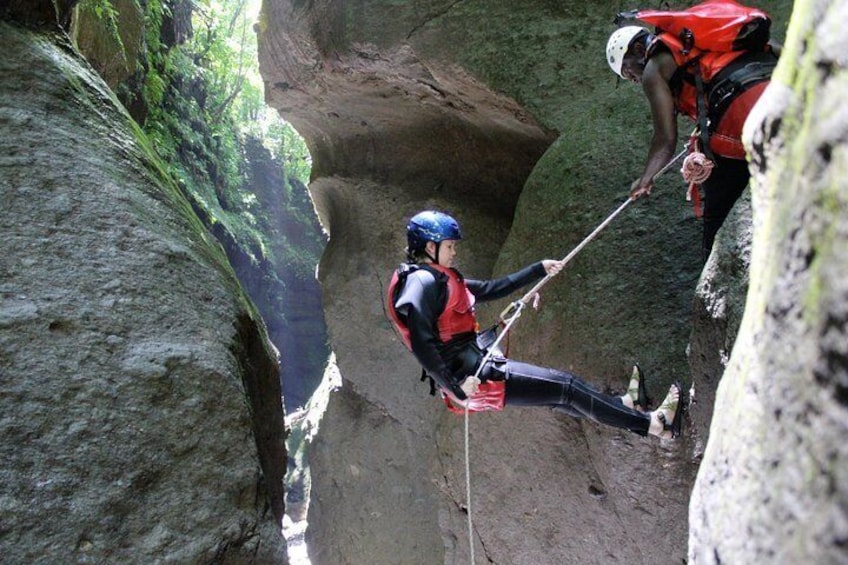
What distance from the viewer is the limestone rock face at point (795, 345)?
0.99 meters

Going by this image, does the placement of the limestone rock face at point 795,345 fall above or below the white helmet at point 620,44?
below

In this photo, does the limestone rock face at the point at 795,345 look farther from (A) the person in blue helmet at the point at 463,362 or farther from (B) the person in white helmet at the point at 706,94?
(A) the person in blue helmet at the point at 463,362

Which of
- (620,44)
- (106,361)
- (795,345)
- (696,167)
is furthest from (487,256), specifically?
(795,345)

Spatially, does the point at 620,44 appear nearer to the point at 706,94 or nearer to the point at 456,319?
the point at 706,94

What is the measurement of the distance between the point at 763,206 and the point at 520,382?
2517 mm

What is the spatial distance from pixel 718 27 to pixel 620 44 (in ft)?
1.87

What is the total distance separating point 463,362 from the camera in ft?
13.1

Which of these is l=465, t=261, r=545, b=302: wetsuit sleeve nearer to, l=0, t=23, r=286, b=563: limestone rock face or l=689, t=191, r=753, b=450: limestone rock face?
l=689, t=191, r=753, b=450: limestone rock face

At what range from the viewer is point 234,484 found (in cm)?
280

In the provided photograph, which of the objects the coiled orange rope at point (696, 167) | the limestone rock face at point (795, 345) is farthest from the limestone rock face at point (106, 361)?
the coiled orange rope at point (696, 167)

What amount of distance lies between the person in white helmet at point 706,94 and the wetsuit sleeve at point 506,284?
0.81 meters

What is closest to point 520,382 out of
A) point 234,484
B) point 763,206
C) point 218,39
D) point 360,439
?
point 234,484

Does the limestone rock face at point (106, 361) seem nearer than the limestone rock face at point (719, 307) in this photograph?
Yes

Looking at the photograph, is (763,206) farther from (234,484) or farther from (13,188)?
(13,188)
